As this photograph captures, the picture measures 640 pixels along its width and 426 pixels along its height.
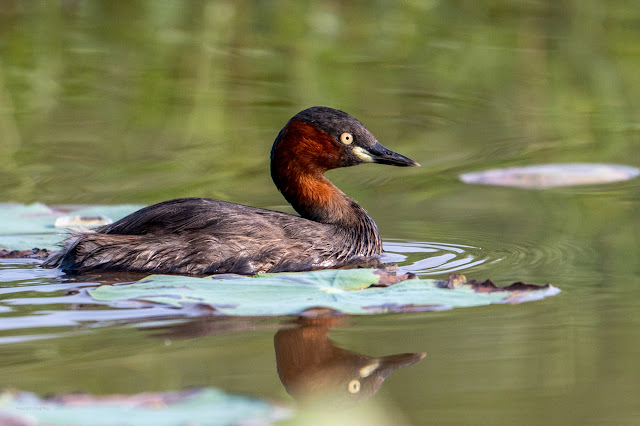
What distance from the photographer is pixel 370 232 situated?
6836 mm

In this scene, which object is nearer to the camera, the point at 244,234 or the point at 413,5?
the point at 244,234

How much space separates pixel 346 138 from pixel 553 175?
2.09 meters

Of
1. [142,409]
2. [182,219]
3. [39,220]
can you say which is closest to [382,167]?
[39,220]

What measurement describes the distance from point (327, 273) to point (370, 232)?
1.64 metres

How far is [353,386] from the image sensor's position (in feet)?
12.8

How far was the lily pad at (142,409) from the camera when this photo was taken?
124 inches

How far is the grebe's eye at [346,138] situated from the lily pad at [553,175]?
1.72m

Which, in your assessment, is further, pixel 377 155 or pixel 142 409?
pixel 377 155

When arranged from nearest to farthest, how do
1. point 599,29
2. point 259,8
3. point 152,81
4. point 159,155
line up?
point 159,155
point 152,81
point 599,29
point 259,8

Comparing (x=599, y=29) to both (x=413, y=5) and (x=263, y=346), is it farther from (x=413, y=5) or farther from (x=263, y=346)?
(x=263, y=346)

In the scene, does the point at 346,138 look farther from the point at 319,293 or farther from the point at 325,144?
the point at 319,293

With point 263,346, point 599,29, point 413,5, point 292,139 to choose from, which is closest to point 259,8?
point 413,5

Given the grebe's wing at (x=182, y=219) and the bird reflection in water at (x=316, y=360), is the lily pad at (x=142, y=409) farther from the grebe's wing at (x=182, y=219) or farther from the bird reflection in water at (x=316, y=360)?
the grebe's wing at (x=182, y=219)

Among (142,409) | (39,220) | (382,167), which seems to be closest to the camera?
(142,409)
